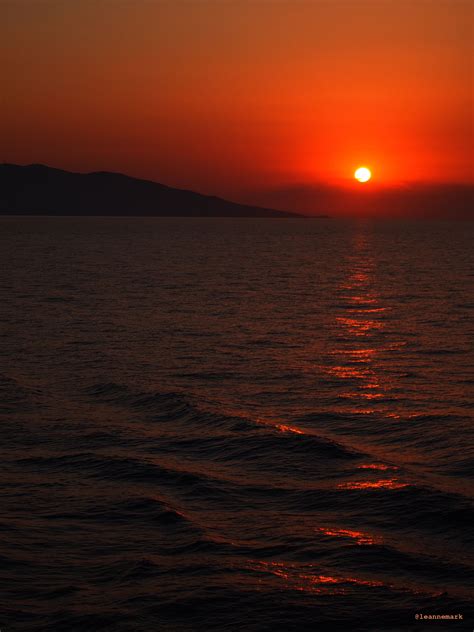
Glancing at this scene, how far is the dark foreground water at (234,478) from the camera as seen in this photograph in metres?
14.2

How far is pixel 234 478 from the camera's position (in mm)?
20391

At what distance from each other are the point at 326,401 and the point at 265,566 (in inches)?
530

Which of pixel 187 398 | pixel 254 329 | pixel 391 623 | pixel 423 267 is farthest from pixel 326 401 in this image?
pixel 423 267

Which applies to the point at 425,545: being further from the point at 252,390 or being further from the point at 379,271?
the point at 379,271

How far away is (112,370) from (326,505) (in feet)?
54.6

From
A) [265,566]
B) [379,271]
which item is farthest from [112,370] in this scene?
[379,271]

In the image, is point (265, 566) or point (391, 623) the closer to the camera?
point (391, 623)

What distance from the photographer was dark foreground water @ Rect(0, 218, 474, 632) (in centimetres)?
1425

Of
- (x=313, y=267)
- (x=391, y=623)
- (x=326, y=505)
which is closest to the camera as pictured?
(x=391, y=623)

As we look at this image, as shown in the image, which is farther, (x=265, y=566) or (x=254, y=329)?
(x=254, y=329)

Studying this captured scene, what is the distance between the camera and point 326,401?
2855 centimetres

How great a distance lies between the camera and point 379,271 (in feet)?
339

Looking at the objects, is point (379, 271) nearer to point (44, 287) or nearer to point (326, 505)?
point (44, 287)

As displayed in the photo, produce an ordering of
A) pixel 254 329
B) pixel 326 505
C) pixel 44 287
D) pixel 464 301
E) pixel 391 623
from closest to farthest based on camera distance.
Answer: pixel 391 623
pixel 326 505
pixel 254 329
pixel 464 301
pixel 44 287
